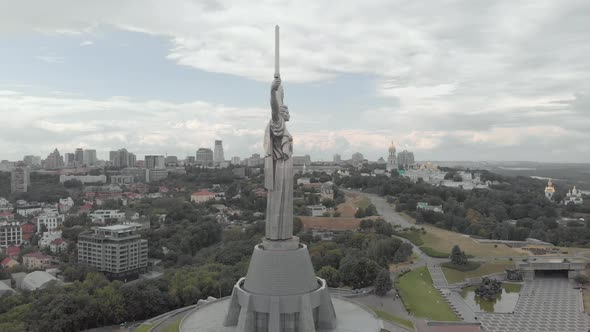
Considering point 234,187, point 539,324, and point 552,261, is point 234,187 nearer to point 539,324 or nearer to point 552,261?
point 552,261

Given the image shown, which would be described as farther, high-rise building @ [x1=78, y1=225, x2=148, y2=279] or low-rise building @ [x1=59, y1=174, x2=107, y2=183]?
low-rise building @ [x1=59, y1=174, x2=107, y2=183]

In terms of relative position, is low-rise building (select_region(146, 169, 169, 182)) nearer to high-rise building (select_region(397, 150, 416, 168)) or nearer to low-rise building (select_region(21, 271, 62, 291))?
high-rise building (select_region(397, 150, 416, 168))

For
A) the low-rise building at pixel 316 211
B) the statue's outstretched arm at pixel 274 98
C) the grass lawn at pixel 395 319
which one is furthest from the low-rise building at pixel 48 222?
the statue's outstretched arm at pixel 274 98

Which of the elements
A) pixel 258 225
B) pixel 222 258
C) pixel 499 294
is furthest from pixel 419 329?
pixel 258 225

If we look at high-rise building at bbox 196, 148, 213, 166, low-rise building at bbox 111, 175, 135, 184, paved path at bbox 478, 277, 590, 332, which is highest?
high-rise building at bbox 196, 148, 213, 166

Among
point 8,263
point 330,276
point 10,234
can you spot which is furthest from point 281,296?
point 10,234

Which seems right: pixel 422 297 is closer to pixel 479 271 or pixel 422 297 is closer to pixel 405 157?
pixel 479 271

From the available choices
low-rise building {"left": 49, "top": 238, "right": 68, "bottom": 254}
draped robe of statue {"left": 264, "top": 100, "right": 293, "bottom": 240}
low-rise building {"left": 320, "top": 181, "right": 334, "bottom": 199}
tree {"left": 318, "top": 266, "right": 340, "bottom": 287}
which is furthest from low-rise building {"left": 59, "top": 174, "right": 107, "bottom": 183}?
draped robe of statue {"left": 264, "top": 100, "right": 293, "bottom": 240}
